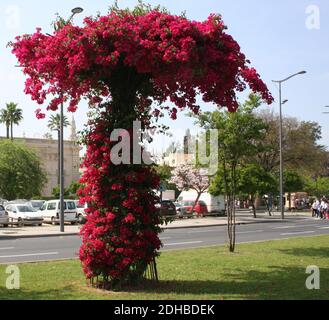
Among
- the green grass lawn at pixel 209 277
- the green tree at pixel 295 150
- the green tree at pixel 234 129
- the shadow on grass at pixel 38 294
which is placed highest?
the green tree at pixel 295 150

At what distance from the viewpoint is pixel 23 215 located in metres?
33.7

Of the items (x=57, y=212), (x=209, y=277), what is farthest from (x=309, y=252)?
(x=57, y=212)

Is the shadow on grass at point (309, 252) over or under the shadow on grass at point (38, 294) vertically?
under

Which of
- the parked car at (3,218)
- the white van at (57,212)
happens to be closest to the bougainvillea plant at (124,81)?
the parked car at (3,218)

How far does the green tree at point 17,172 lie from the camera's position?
5459 cm

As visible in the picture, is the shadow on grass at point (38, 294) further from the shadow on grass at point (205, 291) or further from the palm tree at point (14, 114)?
the palm tree at point (14, 114)

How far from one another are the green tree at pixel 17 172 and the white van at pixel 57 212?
1988 cm

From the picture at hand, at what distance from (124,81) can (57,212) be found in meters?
26.5

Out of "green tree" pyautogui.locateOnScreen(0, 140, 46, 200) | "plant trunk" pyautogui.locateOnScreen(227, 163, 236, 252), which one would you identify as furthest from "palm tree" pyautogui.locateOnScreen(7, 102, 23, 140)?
"plant trunk" pyautogui.locateOnScreen(227, 163, 236, 252)

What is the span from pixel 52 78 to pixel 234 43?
3.16 metres

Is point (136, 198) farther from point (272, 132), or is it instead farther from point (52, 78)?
point (272, 132)

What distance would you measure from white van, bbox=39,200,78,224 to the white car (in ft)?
4.08

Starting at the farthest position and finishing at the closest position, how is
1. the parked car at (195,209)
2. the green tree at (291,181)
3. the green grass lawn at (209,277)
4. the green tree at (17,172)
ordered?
the green tree at (17,172) → the green tree at (291,181) → the parked car at (195,209) → the green grass lawn at (209,277)

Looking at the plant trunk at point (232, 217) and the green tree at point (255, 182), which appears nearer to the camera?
the plant trunk at point (232, 217)
